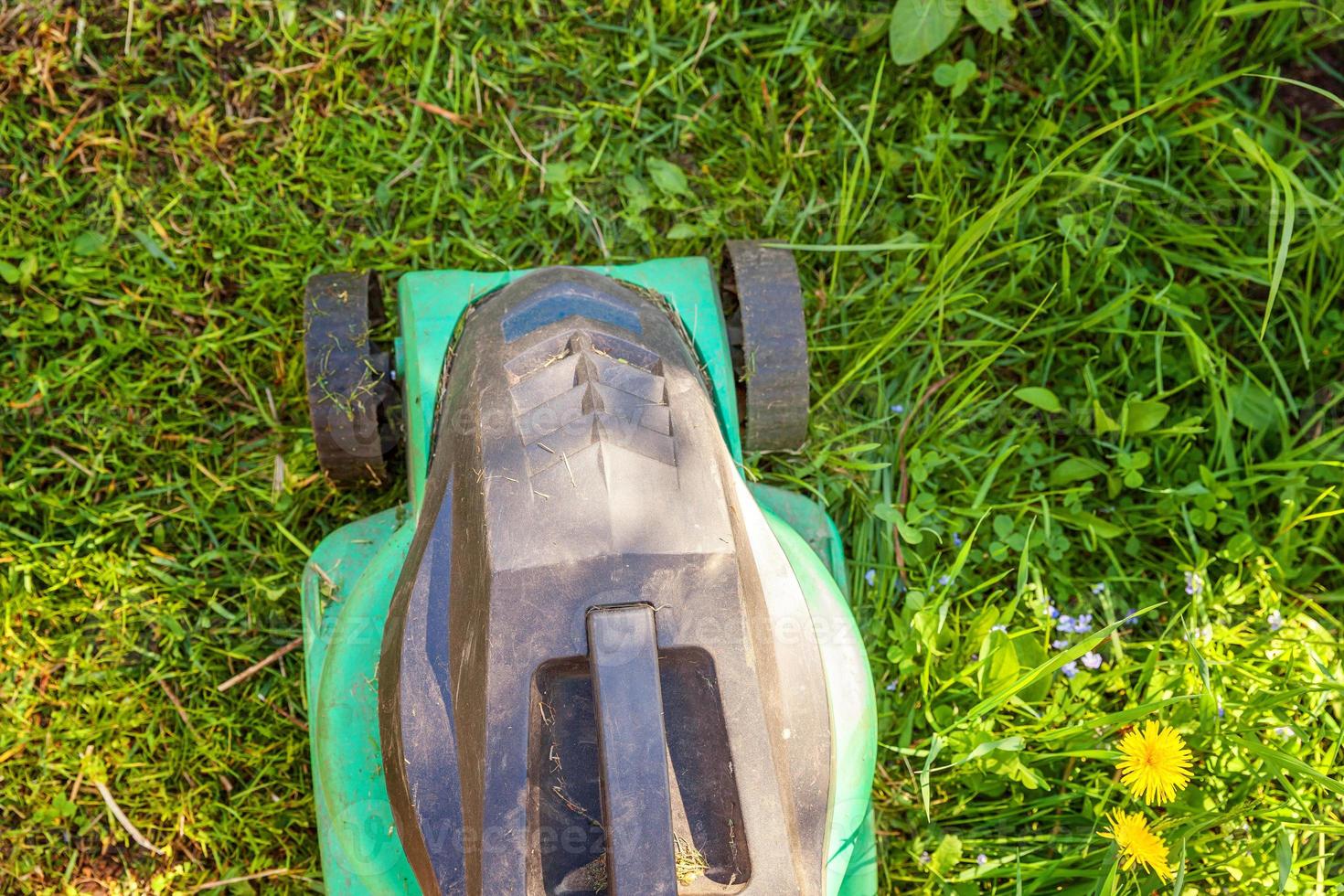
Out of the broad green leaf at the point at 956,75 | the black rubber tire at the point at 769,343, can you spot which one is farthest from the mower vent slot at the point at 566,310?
the broad green leaf at the point at 956,75

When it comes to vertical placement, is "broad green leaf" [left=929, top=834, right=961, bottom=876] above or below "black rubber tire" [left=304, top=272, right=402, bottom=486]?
below

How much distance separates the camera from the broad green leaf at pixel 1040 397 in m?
2.28

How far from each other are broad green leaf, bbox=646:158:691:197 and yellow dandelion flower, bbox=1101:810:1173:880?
1493 millimetres

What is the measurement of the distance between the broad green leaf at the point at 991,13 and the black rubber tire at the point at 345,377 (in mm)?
1393

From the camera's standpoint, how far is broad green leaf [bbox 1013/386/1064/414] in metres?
2.28

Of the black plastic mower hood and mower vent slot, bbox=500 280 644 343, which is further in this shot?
mower vent slot, bbox=500 280 644 343

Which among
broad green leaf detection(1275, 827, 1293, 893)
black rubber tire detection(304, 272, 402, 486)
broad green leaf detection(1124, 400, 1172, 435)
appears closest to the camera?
broad green leaf detection(1275, 827, 1293, 893)

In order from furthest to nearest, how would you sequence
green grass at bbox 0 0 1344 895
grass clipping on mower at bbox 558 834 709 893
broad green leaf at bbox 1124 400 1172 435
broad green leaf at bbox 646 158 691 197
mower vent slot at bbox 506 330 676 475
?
broad green leaf at bbox 646 158 691 197 < broad green leaf at bbox 1124 400 1172 435 < green grass at bbox 0 0 1344 895 < mower vent slot at bbox 506 330 676 475 < grass clipping on mower at bbox 558 834 709 893

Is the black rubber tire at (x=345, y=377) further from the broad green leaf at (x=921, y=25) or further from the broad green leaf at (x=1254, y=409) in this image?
the broad green leaf at (x=1254, y=409)

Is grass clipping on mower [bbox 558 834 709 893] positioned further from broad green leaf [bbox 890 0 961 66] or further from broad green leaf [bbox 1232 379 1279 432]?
broad green leaf [bbox 890 0 961 66]

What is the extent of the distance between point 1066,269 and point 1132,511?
0.53 metres

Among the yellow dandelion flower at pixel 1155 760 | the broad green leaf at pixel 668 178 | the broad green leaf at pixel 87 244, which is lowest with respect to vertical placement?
the yellow dandelion flower at pixel 1155 760

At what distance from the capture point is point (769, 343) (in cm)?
200

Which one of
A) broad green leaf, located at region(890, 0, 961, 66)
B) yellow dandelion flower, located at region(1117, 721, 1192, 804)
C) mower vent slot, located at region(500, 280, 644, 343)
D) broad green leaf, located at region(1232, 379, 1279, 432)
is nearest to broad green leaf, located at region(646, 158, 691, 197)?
broad green leaf, located at region(890, 0, 961, 66)
